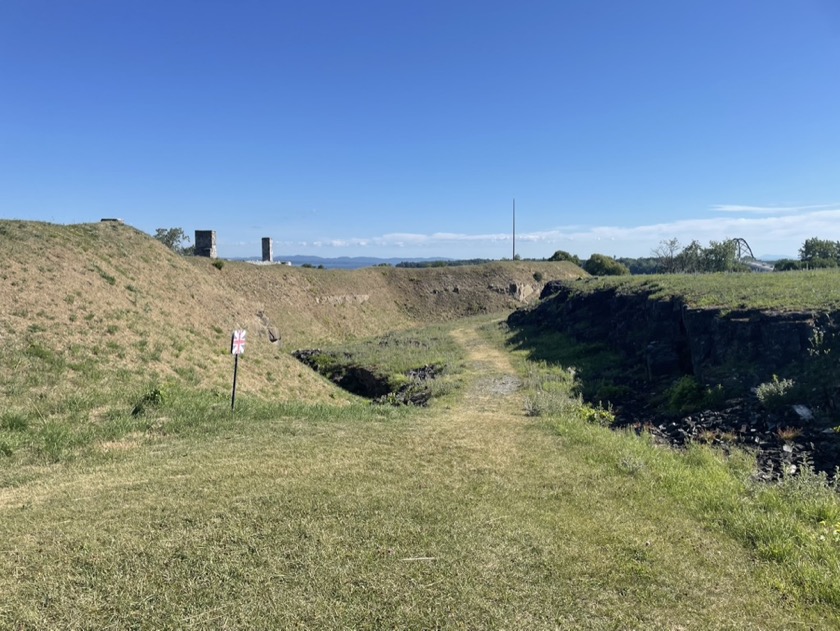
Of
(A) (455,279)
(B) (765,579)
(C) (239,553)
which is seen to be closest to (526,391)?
(B) (765,579)

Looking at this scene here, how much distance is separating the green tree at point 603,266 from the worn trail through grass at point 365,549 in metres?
82.4

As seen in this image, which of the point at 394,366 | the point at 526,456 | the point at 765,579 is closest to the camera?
the point at 765,579

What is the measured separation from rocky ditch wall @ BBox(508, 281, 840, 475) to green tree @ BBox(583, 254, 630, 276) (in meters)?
63.1

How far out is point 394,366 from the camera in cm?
2877

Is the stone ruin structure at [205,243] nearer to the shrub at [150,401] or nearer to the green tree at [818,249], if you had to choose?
the shrub at [150,401]

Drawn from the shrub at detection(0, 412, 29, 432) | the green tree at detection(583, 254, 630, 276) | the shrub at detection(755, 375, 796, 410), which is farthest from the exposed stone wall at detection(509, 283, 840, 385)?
the green tree at detection(583, 254, 630, 276)

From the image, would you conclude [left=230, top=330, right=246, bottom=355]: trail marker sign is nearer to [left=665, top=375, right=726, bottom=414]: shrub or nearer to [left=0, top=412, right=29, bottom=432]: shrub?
[left=0, top=412, right=29, bottom=432]: shrub

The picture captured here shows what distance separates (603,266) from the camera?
287 feet

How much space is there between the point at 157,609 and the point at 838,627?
686 cm

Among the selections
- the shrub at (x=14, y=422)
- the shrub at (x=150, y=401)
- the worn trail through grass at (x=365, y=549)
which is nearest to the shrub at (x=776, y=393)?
the worn trail through grass at (x=365, y=549)

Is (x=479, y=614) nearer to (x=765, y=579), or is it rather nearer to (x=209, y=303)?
(x=765, y=579)

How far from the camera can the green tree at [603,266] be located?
86375 mm

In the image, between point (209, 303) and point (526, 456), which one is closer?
point (526, 456)

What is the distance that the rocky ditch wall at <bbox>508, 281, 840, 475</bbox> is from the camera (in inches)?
443
